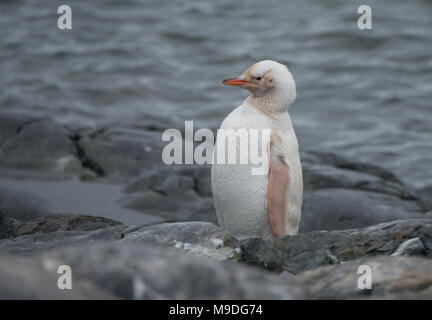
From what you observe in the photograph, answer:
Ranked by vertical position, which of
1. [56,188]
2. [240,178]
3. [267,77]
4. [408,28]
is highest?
[408,28]

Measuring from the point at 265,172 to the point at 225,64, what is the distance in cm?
1231

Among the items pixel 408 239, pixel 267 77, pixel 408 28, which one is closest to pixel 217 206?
pixel 267 77

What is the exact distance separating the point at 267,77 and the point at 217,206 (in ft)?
3.59

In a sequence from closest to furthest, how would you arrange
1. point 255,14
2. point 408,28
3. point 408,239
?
point 408,239, point 408,28, point 255,14

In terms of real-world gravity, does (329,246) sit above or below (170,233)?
below

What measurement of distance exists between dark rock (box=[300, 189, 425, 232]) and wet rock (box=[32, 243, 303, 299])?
4634mm

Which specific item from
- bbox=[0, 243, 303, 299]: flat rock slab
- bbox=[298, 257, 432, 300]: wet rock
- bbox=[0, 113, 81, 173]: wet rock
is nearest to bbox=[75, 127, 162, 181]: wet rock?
bbox=[0, 113, 81, 173]: wet rock

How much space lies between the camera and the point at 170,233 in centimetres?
484

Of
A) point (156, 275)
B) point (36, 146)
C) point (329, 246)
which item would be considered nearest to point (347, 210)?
point (329, 246)

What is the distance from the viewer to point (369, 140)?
44.9 ft

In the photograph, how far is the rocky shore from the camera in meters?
3.28

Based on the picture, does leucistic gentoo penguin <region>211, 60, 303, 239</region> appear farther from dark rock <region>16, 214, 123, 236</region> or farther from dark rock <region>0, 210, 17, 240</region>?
dark rock <region>0, 210, 17, 240</region>

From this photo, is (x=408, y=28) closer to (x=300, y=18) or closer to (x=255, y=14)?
(x=300, y=18)

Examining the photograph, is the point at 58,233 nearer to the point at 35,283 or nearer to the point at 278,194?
the point at 278,194
